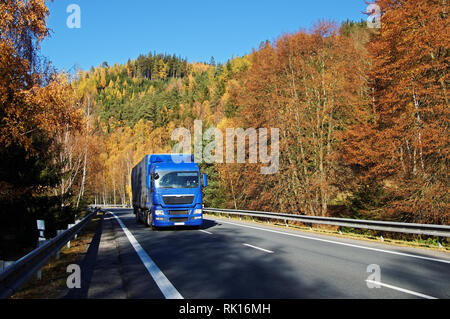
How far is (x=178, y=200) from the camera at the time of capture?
16.8 metres

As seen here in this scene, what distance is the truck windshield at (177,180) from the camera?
675 inches

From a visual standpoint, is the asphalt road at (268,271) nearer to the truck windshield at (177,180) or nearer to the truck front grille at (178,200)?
the truck front grille at (178,200)

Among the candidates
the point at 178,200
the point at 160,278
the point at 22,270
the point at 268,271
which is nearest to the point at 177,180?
the point at 178,200

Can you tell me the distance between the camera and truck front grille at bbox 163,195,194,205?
16.7 meters

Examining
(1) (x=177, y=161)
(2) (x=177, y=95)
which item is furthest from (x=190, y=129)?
(1) (x=177, y=161)

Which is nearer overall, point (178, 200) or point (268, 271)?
point (268, 271)

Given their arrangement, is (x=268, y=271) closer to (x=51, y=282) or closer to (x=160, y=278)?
(x=160, y=278)

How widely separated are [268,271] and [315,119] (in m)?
19.6

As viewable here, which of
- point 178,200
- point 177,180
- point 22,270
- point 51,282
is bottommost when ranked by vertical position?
point 51,282

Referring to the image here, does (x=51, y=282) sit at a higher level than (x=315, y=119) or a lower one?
lower

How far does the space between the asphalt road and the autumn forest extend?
5378mm

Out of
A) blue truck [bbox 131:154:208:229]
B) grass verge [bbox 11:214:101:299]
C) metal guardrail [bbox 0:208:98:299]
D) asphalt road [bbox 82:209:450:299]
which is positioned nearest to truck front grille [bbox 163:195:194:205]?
blue truck [bbox 131:154:208:229]
